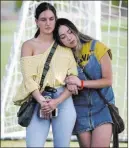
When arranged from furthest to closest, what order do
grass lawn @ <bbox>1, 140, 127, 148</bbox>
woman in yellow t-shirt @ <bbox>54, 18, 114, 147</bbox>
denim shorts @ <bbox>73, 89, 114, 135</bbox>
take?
grass lawn @ <bbox>1, 140, 127, 148</bbox> < denim shorts @ <bbox>73, 89, 114, 135</bbox> < woman in yellow t-shirt @ <bbox>54, 18, 114, 147</bbox>

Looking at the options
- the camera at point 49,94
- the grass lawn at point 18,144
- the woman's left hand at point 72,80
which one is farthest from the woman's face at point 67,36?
the grass lawn at point 18,144

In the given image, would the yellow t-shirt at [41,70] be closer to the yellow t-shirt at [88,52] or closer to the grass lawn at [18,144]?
the yellow t-shirt at [88,52]

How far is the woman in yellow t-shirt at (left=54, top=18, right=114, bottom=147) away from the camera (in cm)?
438

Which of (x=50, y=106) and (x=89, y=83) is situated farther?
(x=89, y=83)

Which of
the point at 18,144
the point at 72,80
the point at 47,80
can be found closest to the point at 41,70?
the point at 47,80

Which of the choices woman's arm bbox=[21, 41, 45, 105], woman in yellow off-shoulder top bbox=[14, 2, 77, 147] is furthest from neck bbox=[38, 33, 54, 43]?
woman's arm bbox=[21, 41, 45, 105]

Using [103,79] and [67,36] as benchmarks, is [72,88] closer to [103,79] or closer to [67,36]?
[103,79]

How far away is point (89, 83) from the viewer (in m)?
4.37

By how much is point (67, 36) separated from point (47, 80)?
1.18 ft

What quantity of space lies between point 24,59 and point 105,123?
78 cm

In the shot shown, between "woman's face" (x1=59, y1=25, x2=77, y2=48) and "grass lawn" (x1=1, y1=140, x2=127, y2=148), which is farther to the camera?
"grass lawn" (x1=1, y1=140, x2=127, y2=148)

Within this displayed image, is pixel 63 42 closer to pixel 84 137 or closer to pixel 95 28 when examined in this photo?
pixel 84 137

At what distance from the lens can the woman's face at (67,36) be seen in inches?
171

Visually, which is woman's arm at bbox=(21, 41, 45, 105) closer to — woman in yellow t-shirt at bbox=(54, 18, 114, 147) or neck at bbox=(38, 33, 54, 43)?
neck at bbox=(38, 33, 54, 43)
